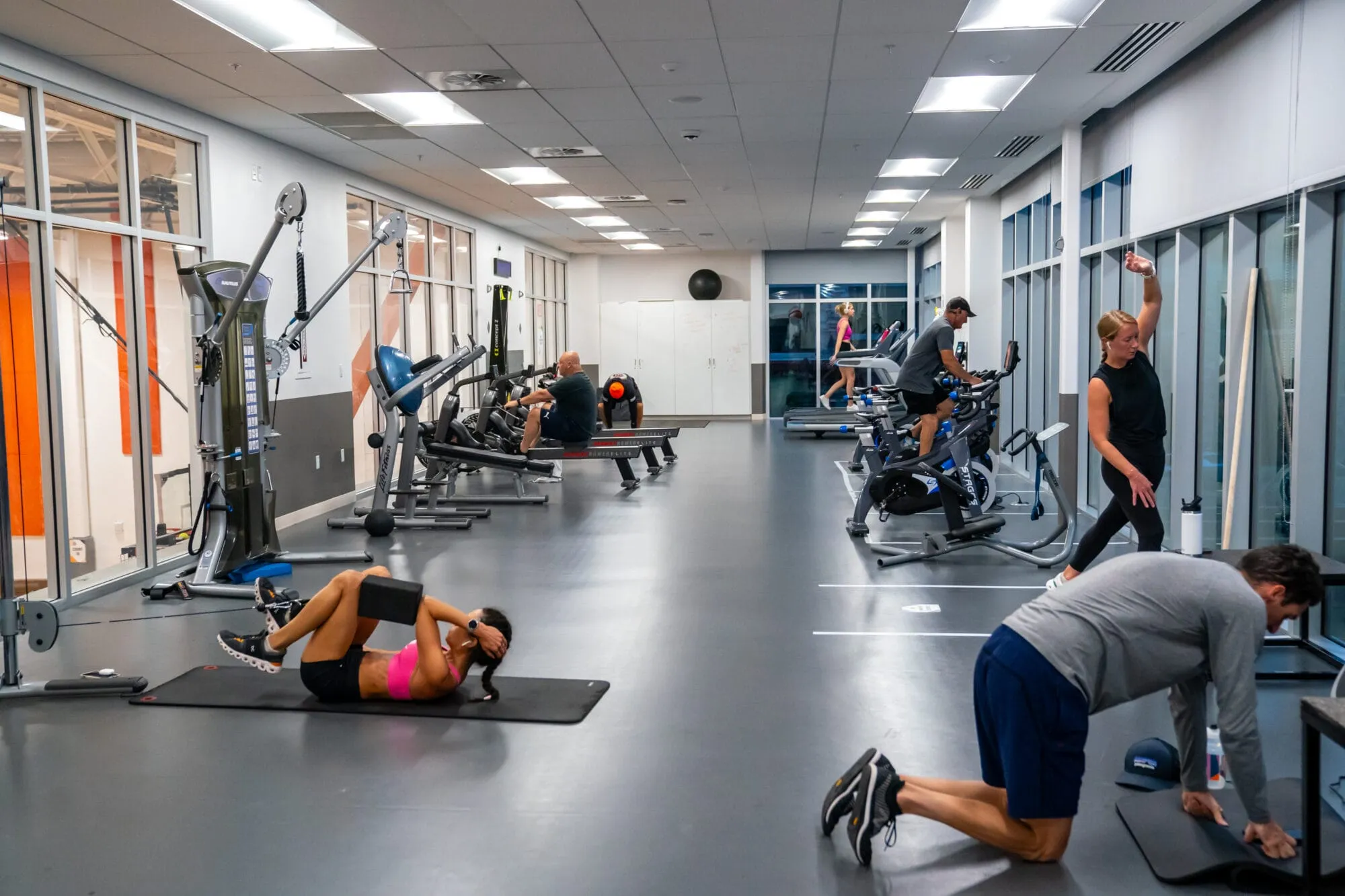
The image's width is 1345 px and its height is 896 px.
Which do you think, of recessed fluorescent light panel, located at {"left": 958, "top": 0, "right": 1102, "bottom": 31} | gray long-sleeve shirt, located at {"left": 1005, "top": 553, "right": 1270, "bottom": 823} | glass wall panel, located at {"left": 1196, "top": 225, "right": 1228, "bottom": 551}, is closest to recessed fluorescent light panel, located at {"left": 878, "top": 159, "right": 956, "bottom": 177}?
glass wall panel, located at {"left": 1196, "top": 225, "right": 1228, "bottom": 551}

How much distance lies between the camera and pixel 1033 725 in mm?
2525

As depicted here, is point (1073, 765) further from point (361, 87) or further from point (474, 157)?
point (474, 157)

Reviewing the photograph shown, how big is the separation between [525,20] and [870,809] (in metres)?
4.21

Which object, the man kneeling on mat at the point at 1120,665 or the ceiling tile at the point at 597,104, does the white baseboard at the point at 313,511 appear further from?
the man kneeling on mat at the point at 1120,665

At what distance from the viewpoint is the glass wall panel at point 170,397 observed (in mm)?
6984

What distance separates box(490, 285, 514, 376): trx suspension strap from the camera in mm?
9484

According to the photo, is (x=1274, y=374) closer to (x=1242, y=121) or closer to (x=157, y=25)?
(x=1242, y=121)

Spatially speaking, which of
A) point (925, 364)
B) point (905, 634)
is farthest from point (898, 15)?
point (925, 364)

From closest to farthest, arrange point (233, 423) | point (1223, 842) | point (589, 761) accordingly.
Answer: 1. point (1223, 842)
2. point (589, 761)
3. point (233, 423)

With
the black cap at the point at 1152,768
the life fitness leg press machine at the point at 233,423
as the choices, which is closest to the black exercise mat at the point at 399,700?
the life fitness leg press machine at the point at 233,423

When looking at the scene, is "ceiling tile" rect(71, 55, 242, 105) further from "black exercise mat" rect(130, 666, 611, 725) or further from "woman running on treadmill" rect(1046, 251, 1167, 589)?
"woman running on treadmill" rect(1046, 251, 1167, 589)

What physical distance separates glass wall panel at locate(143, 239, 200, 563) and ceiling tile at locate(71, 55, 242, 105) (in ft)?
3.17

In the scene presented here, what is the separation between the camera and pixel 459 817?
121 inches

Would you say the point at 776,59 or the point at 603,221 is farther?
the point at 603,221
